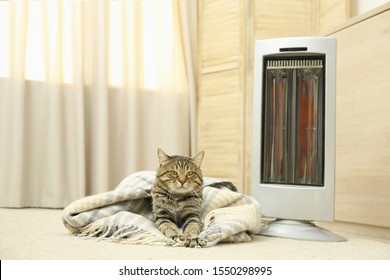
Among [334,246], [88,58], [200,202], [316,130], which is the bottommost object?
[334,246]

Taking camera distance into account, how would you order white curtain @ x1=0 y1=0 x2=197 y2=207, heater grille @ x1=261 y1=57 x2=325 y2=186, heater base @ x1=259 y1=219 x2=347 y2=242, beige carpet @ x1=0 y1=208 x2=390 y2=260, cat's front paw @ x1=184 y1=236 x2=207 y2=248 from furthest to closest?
white curtain @ x1=0 y1=0 x2=197 y2=207, heater grille @ x1=261 y1=57 x2=325 y2=186, heater base @ x1=259 y1=219 x2=347 y2=242, cat's front paw @ x1=184 y1=236 x2=207 y2=248, beige carpet @ x1=0 y1=208 x2=390 y2=260

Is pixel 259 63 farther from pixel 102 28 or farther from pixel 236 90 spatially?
pixel 102 28

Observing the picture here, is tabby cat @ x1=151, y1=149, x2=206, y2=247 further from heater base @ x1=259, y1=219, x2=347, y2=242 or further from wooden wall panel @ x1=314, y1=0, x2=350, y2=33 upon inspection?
wooden wall panel @ x1=314, y1=0, x2=350, y2=33

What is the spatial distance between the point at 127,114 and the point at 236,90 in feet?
2.53

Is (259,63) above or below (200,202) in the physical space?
above

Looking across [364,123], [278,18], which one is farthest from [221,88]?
[364,123]

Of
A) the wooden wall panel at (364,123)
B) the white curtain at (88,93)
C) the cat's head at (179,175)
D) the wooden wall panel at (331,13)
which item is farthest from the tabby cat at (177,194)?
the white curtain at (88,93)

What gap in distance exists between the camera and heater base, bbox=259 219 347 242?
6.24 ft

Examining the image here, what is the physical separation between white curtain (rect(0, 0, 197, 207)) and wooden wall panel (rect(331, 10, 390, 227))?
4.94 feet

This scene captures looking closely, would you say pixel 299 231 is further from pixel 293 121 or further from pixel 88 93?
pixel 88 93

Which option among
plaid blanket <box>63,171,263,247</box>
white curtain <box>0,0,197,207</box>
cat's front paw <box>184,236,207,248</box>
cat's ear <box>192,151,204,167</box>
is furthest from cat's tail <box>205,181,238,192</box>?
white curtain <box>0,0,197,207</box>

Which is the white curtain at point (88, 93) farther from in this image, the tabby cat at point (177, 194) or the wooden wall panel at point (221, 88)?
the tabby cat at point (177, 194)

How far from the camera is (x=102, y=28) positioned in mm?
3439
